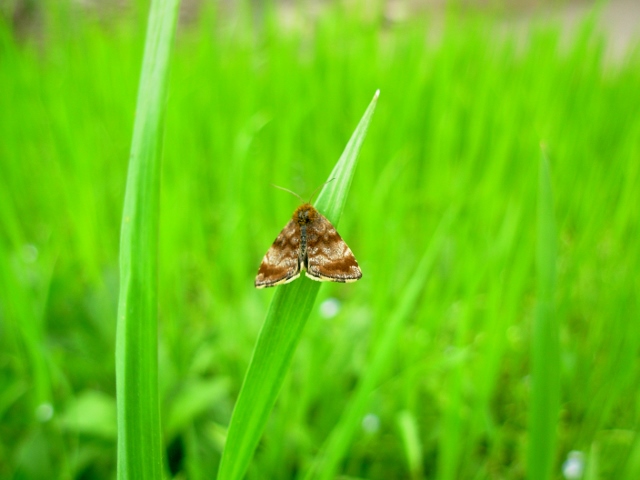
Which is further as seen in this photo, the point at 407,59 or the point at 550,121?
the point at 407,59

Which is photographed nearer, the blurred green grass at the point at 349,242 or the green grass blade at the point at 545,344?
the green grass blade at the point at 545,344

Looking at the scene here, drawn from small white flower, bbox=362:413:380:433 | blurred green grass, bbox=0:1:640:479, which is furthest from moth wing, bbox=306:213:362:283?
small white flower, bbox=362:413:380:433

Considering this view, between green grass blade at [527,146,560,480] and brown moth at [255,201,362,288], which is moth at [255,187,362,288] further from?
green grass blade at [527,146,560,480]

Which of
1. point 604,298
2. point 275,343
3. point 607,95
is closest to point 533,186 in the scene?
point 604,298

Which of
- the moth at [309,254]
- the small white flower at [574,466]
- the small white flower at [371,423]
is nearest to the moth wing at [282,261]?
the moth at [309,254]

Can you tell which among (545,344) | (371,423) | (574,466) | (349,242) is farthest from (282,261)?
(349,242)

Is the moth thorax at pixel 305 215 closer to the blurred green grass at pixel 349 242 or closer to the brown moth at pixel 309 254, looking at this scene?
the brown moth at pixel 309 254

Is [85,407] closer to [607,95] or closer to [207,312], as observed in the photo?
[207,312]
